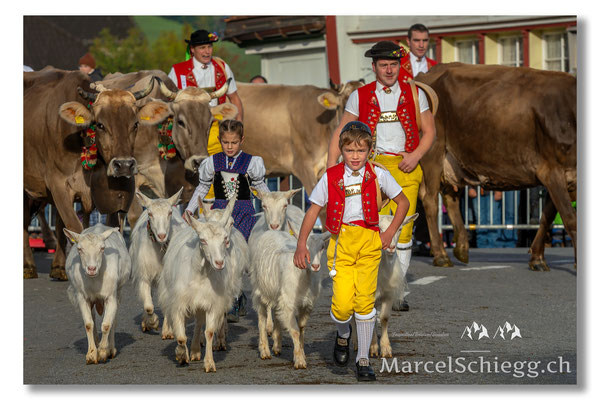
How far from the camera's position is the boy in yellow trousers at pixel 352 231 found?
23.8 ft

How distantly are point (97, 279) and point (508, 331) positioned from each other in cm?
334

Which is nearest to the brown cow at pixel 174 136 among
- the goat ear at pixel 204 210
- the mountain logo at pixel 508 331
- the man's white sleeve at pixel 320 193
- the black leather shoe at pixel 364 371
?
the goat ear at pixel 204 210

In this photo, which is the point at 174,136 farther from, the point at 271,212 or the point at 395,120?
the point at 395,120

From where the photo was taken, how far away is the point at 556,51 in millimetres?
26125

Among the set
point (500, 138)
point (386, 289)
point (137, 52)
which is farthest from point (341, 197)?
point (137, 52)

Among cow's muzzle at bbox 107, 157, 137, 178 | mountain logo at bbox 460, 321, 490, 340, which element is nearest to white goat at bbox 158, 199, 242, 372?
mountain logo at bbox 460, 321, 490, 340

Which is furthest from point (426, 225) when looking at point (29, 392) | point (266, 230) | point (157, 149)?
point (29, 392)

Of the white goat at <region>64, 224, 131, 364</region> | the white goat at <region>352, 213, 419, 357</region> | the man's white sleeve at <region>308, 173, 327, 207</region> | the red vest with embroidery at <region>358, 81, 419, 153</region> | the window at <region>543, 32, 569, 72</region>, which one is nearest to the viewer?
the man's white sleeve at <region>308, 173, 327, 207</region>

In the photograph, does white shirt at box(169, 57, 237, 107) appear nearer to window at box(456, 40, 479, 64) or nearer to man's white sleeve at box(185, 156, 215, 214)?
man's white sleeve at box(185, 156, 215, 214)

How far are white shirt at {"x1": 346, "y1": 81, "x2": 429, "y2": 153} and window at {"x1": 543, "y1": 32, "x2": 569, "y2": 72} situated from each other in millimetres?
17538

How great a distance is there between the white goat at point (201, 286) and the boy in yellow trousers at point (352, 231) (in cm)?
60

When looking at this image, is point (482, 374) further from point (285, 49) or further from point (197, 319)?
point (285, 49)

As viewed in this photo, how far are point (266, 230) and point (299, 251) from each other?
7.12ft

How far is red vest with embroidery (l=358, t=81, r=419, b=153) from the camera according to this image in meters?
9.17
